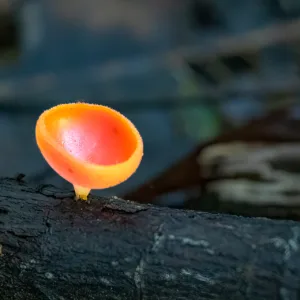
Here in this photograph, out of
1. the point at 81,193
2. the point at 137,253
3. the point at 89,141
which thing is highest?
the point at 89,141

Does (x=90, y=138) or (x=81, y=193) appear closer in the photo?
(x=81, y=193)

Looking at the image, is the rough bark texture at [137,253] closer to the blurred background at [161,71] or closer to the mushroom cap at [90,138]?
the mushroom cap at [90,138]

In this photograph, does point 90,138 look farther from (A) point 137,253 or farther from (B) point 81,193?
(A) point 137,253

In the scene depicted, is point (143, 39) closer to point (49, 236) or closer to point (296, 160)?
point (296, 160)

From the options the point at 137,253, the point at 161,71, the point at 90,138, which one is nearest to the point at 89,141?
the point at 90,138

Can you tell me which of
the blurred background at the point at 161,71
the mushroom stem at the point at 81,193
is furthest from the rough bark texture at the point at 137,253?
the blurred background at the point at 161,71

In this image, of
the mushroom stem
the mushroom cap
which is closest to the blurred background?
the mushroom cap
